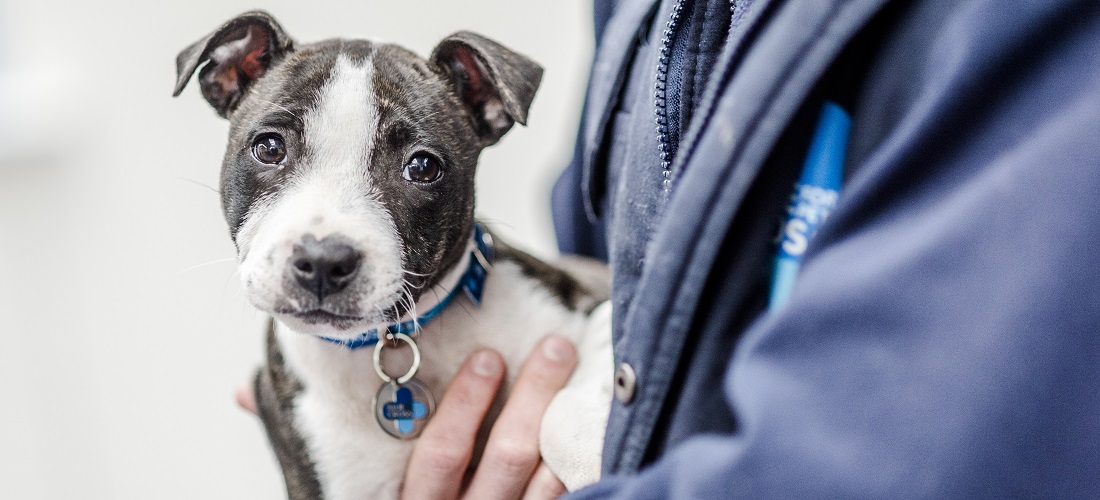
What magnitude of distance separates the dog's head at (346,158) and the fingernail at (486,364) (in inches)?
7.5

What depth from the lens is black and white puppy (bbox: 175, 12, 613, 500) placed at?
1390 mm

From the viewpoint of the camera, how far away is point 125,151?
126 inches

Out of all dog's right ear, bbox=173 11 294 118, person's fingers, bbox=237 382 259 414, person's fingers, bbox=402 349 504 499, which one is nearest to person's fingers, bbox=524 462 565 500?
person's fingers, bbox=402 349 504 499

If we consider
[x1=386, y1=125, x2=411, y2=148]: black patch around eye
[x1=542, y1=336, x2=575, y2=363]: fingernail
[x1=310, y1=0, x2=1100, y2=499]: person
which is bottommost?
[x1=542, y1=336, x2=575, y2=363]: fingernail

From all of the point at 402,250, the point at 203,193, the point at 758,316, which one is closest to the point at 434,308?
the point at 402,250

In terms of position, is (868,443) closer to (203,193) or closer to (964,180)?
(964,180)

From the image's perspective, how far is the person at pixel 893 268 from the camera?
0.76 meters

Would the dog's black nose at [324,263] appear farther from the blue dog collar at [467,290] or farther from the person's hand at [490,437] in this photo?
the person's hand at [490,437]

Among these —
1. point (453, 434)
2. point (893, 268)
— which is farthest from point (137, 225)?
point (893, 268)

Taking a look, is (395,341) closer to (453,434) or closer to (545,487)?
(453,434)

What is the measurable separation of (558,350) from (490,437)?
0.23 m

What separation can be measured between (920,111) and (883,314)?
203 mm

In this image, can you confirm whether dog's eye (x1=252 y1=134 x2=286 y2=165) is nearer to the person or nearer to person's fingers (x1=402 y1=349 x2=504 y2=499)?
person's fingers (x1=402 y1=349 x2=504 y2=499)

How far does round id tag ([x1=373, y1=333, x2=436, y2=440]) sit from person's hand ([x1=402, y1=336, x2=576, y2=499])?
1.8 inches
